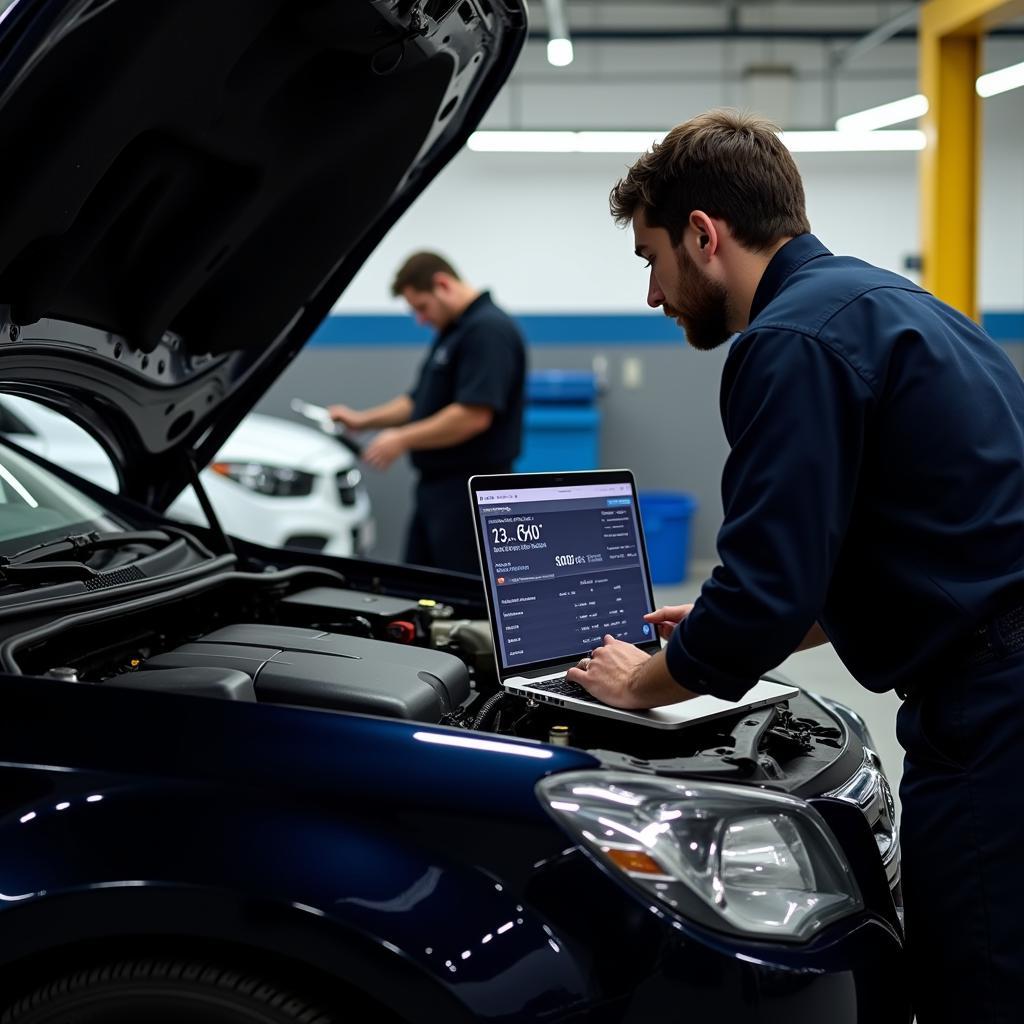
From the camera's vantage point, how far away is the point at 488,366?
387cm

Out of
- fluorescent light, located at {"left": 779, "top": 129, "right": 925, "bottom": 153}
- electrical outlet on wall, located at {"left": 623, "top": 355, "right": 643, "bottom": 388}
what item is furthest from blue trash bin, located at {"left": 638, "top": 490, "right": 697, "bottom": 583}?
fluorescent light, located at {"left": 779, "top": 129, "right": 925, "bottom": 153}

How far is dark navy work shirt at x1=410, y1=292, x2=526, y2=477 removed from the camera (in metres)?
3.87

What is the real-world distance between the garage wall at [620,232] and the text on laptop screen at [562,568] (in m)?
5.42

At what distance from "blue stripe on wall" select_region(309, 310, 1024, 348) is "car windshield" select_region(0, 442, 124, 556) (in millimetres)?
5310

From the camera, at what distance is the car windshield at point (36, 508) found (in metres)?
1.82

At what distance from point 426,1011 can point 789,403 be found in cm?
71

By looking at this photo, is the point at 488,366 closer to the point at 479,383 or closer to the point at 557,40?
the point at 479,383

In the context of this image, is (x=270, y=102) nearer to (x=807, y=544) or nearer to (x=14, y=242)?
(x=14, y=242)

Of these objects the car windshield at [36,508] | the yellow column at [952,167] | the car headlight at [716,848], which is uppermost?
the yellow column at [952,167]

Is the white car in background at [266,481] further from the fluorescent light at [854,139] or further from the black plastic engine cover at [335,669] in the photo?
the fluorescent light at [854,139]

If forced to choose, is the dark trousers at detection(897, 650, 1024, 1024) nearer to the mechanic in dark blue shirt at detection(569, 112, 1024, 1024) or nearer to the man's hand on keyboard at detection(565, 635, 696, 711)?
the mechanic in dark blue shirt at detection(569, 112, 1024, 1024)

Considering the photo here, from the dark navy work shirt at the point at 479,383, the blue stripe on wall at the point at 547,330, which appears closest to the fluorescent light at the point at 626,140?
the blue stripe on wall at the point at 547,330

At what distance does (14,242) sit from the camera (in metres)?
1.50

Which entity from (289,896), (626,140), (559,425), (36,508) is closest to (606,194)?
(626,140)
